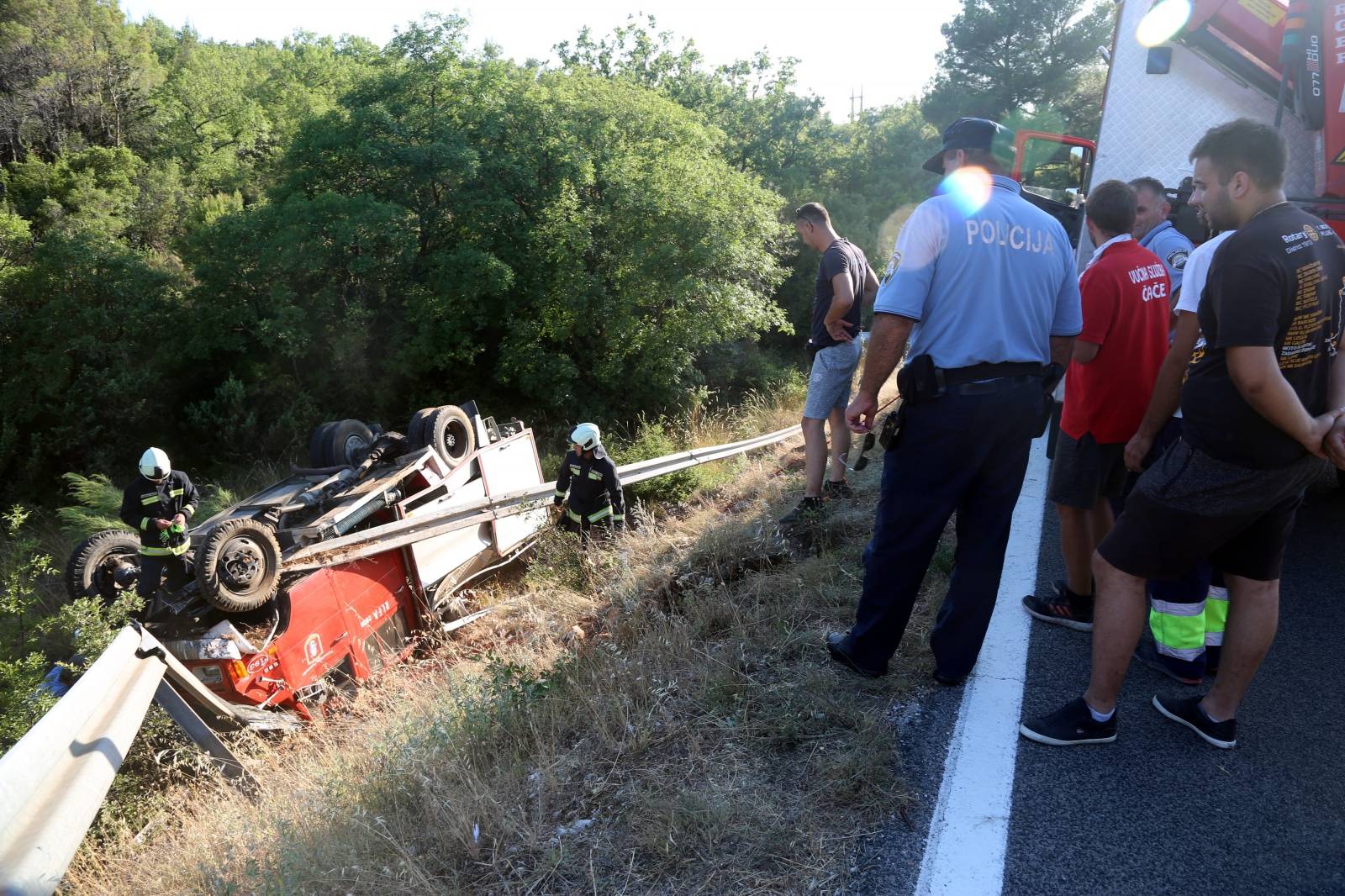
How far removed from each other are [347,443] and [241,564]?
2674 millimetres

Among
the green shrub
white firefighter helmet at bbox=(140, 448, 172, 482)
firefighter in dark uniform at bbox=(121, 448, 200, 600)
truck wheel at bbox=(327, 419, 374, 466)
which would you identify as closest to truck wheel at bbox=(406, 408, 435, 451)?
truck wheel at bbox=(327, 419, 374, 466)

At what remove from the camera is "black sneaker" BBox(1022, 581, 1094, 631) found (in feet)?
12.0

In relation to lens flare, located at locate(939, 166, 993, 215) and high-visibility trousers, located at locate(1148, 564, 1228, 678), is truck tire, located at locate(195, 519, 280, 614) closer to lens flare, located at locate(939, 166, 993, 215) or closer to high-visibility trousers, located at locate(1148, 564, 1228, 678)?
lens flare, located at locate(939, 166, 993, 215)

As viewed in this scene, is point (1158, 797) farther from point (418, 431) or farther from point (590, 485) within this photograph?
point (418, 431)

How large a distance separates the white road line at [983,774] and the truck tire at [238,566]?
5.18 m

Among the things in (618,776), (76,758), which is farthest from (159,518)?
(618,776)

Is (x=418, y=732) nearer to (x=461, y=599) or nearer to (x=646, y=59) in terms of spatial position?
(x=461, y=599)

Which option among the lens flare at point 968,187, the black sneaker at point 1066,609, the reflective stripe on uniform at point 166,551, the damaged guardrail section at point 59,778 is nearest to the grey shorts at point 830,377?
the black sneaker at point 1066,609

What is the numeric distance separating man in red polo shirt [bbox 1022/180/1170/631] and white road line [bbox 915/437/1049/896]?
0.33 m

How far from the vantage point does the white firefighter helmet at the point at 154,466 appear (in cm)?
730

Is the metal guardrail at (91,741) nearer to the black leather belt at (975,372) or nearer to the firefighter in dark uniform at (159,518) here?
the firefighter in dark uniform at (159,518)

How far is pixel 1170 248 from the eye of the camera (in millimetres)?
4613

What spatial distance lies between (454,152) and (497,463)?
11.4m

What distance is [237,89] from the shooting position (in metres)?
33.8
